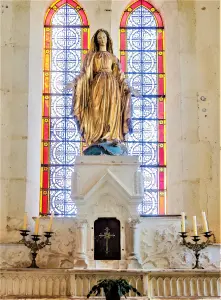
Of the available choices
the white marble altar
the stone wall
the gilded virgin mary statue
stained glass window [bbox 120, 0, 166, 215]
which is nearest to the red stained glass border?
stained glass window [bbox 120, 0, 166, 215]

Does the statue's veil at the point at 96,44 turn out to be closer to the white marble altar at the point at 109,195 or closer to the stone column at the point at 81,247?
the white marble altar at the point at 109,195

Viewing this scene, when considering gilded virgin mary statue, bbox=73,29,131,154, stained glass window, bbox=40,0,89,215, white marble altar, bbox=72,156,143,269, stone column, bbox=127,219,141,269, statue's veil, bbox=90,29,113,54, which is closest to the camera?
stone column, bbox=127,219,141,269

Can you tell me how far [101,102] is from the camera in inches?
424

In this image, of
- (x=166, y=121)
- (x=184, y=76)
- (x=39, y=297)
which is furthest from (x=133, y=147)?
(x=39, y=297)

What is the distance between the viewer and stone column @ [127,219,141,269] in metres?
9.86

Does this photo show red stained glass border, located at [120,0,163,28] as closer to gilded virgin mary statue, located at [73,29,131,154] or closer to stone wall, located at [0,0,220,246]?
stone wall, located at [0,0,220,246]

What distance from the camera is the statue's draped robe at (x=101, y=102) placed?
10.7 metres

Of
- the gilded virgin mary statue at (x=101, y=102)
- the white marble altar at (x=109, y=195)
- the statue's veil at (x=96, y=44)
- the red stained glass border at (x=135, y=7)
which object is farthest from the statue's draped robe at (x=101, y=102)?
the red stained glass border at (x=135, y=7)

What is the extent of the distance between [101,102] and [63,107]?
2.57 metres

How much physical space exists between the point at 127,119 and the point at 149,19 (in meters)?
3.70

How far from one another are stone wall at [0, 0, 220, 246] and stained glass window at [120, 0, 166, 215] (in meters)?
0.25

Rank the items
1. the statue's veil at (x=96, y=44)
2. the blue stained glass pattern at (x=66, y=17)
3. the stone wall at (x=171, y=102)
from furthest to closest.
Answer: the blue stained glass pattern at (x=66, y=17), the stone wall at (x=171, y=102), the statue's veil at (x=96, y=44)

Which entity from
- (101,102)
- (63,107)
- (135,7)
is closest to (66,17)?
(135,7)

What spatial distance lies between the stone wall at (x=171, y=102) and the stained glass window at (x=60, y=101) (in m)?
0.28
